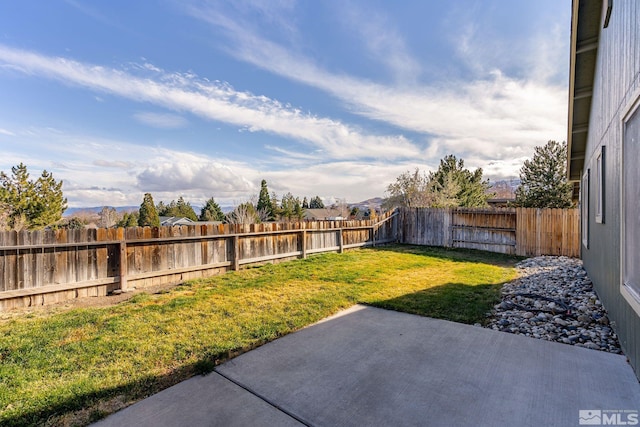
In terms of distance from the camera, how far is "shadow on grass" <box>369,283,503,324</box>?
4.21 meters

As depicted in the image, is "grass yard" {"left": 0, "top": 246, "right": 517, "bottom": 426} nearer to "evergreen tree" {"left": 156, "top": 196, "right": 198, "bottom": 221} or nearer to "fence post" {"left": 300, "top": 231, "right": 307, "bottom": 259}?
"fence post" {"left": 300, "top": 231, "right": 307, "bottom": 259}

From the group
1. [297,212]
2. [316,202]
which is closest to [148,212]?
[297,212]

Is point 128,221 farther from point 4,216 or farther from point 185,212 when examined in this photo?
point 4,216

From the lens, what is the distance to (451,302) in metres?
4.80

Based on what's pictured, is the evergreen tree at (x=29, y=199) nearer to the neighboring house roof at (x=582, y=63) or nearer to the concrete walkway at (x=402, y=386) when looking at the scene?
the concrete walkway at (x=402, y=386)

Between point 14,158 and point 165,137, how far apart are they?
1068 centimetres

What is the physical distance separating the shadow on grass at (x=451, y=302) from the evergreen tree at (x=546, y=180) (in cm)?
1804

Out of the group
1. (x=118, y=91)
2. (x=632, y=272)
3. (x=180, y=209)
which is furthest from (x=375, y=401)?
(x=180, y=209)

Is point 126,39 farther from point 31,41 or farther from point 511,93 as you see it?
point 511,93

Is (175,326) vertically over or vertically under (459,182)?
under

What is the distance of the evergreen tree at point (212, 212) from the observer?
42.6 meters

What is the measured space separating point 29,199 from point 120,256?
17.7m

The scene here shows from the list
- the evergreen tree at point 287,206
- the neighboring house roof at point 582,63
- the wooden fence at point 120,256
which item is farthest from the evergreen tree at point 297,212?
the neighboring house roof at point 582,63

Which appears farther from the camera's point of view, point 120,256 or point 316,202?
point 316,202
